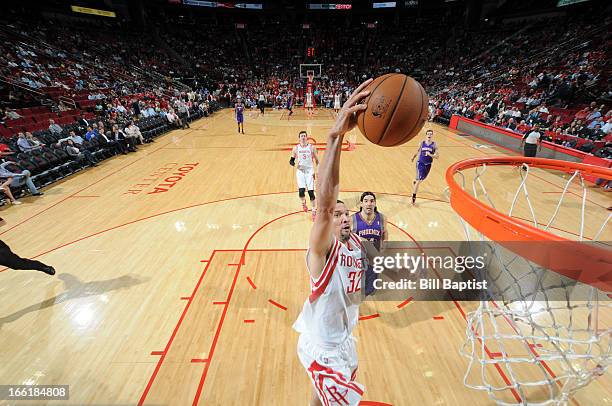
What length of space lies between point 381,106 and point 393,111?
0.13 m

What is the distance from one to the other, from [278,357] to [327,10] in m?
39.0

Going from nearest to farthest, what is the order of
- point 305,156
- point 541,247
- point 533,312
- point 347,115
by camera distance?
1. point 347,115
2. point 541,247
3. point 533,312
4. point 305,156

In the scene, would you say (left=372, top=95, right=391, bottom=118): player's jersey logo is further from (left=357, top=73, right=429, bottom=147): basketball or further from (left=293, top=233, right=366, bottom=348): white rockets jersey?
(left=293, top=233, right=366, bottom=348): white rockets jersey

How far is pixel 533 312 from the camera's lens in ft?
9.98

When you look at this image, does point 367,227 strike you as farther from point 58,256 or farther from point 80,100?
point 80,100

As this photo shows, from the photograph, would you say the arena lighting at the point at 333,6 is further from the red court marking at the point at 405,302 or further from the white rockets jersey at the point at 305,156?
the red court marking at the point at 405,302

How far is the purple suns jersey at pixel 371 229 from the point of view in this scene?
12.8 feet

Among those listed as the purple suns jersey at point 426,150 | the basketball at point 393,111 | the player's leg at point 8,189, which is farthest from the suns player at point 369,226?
the player's leg at point 8,189

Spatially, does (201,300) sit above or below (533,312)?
below

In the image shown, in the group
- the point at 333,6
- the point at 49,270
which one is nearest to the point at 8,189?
the point at 49,270

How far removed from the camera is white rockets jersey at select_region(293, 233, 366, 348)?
6.31 feet

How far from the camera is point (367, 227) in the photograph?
3.91 m

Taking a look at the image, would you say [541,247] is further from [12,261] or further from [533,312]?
[12,261]

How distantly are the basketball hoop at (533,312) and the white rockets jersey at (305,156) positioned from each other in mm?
3277
